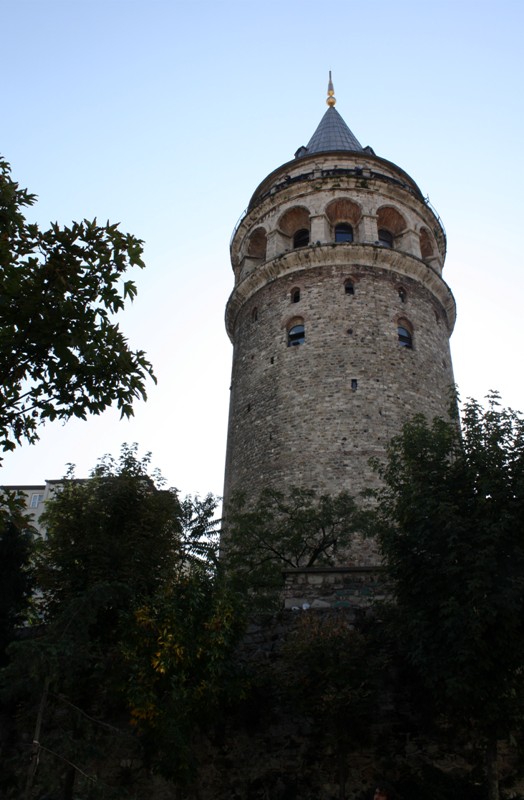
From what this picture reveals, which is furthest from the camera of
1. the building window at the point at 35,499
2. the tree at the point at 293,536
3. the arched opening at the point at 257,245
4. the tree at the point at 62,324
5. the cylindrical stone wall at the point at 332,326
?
the building window at the point at 35,499

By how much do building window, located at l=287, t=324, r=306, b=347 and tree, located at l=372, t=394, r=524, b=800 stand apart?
10704 millimetres

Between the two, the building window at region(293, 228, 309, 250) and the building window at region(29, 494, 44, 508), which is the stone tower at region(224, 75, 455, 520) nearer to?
the building window at region(293, 228, 309, 250)

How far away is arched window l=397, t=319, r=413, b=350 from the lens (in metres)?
23.0

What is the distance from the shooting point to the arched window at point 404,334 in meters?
23.0

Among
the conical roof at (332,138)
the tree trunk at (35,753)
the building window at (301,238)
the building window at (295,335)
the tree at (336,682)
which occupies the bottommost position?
the tree trunk at (35,753)

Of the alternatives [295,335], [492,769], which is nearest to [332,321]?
[295,335]

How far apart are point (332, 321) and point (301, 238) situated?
220 inches

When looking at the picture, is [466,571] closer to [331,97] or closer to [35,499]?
[331,97]

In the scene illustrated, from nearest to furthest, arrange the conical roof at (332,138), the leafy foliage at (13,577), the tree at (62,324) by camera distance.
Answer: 1. the tree at (62,324)
2. the leafy foliage at (13,577)
3. the conical roof at (332,138)

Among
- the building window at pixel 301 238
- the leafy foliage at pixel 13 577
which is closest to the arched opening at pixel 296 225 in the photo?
the building window at pixel 301 238

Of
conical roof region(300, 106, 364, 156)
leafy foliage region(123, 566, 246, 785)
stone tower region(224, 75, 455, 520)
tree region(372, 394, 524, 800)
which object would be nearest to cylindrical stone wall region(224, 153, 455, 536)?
stone tower region(224, 75, 455, 520)

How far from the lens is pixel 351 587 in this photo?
52.1ft

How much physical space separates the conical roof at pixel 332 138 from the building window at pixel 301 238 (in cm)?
356

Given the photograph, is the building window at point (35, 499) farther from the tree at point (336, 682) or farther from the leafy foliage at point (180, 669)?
the tree at point (336, 682)
